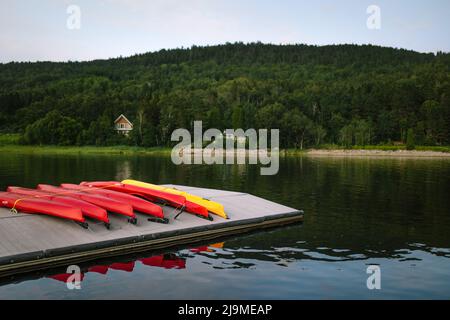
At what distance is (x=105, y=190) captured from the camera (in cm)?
2050

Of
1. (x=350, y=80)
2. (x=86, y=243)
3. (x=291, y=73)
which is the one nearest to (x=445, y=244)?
(x=86, y=243)

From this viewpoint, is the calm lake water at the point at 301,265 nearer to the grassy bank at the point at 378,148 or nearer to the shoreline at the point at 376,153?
the shoreline at the point at 376,153

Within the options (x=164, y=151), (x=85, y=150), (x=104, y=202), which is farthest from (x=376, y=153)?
(x=104, y=202)

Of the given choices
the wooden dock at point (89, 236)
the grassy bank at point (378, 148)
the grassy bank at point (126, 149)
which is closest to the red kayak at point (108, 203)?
the wooden dock at point (89, 236)

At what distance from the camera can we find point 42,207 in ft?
54.2

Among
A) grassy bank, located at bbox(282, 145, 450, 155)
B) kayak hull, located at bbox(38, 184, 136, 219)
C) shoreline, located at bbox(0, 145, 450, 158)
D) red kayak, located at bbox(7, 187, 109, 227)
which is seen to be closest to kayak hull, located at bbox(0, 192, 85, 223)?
red kayak, located at bbox(7, 187, 109, 227)

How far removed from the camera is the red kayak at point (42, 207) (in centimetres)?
1592

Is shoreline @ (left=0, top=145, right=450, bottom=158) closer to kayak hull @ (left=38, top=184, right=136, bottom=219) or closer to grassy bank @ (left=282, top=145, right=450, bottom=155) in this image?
grassy bank @ (left=282, top=145, right=450, bottom=155)

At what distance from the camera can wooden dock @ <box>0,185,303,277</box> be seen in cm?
1387

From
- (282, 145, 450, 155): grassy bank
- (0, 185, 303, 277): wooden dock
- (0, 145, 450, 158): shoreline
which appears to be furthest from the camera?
(282, 145, 450, 155): grassy bank

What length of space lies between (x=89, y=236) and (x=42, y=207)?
2.34 metres
